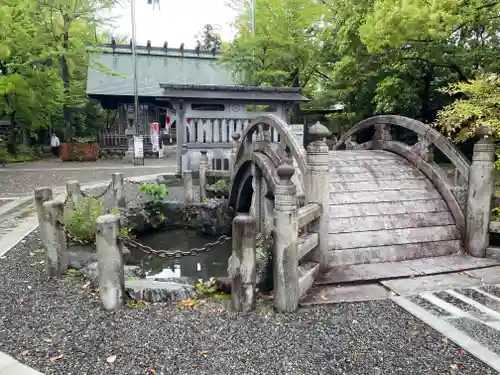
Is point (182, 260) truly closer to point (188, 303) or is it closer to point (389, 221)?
point (188, 303)

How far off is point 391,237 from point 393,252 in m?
0.26

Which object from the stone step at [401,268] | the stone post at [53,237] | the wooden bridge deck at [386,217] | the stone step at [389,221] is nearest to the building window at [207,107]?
the wooden bridge deck at [386,217]

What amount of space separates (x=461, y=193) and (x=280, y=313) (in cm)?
390

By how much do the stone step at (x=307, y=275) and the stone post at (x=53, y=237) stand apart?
3.58 meters

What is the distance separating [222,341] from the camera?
3.71 metres

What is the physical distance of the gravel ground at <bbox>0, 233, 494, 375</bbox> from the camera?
3309mm

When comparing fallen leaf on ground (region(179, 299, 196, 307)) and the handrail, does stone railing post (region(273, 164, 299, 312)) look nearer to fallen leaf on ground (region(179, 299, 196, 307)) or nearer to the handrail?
fallen leaf on ground (region(179, 299, 196, 307))

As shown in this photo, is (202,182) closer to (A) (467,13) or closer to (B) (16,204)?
(B) (16,204)

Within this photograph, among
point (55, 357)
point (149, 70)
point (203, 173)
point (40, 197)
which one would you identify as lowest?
point (55, 357)

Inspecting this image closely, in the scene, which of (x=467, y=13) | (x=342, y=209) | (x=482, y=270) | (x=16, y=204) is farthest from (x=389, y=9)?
(x=16, y=204)

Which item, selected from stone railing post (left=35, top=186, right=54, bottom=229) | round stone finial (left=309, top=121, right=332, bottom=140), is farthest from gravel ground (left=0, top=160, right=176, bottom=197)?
round stone finial (left=309, top=121, right=332, bottom=140)

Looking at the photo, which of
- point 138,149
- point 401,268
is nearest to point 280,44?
point 138,149

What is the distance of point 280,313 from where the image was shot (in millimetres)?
4215

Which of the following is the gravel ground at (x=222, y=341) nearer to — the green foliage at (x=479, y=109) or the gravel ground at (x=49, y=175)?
the green foliage at (x=479, y=109)
